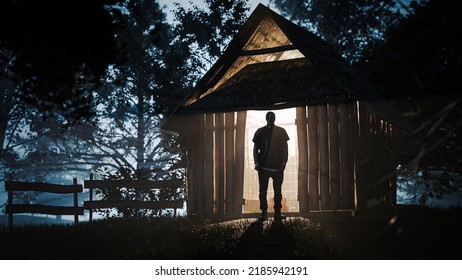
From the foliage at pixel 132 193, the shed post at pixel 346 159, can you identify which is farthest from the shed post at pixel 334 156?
the foliage at pixel 132 193

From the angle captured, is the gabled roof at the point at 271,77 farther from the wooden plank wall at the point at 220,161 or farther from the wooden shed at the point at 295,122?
the wooden plank wall at the point at 220,161

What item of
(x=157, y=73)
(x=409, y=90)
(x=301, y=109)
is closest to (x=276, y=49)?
(x=301, y=109)

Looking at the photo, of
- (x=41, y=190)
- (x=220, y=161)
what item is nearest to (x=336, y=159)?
(x=220, y=161)

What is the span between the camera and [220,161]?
496 inches

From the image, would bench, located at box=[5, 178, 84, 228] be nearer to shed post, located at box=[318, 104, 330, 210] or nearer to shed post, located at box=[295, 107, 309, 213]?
shed post, located at box=[295, 107, 309, 213]

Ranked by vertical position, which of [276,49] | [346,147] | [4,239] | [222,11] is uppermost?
[222,11]

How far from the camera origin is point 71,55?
22.0 feet

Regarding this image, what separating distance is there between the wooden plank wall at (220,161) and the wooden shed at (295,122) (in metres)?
0.03

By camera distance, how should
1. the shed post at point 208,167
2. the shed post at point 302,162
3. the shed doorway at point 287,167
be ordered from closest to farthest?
the shed post at point 302,162
the shed post at point 208,167
the shed doorway at point 287,167

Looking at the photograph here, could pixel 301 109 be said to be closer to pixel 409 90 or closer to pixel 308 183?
pixel 308 183

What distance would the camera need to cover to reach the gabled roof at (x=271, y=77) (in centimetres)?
1103

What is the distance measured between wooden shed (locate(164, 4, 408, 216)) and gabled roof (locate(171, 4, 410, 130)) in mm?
26

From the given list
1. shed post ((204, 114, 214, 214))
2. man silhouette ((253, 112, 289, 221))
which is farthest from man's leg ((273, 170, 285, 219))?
shed post ((204, 114, 214, 214))

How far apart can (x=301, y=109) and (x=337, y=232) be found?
4.35 metres
